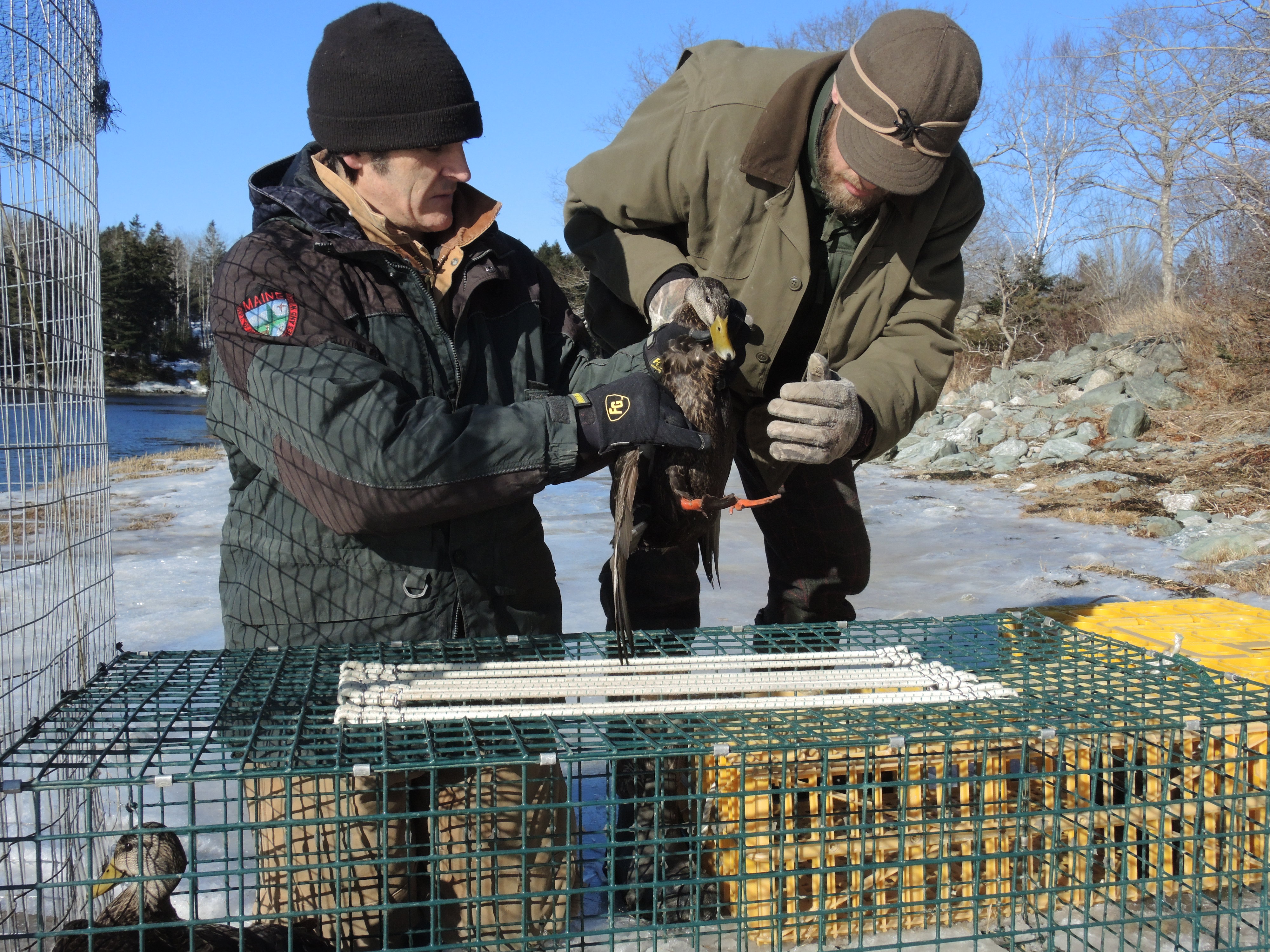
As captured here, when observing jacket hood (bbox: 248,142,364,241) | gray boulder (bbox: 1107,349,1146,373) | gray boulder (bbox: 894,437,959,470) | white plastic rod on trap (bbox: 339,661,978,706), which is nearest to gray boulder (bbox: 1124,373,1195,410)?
gray boulder (bbox: 1107,349,1146,373)

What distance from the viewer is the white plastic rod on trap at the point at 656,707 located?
167 cm

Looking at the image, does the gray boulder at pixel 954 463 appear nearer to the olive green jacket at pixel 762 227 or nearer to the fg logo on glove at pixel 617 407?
the olive green jacket at pixel 762 227

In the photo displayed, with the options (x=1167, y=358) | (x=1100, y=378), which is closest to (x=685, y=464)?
(x=1167, y=358)

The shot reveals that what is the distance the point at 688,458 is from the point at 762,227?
2.57 feet

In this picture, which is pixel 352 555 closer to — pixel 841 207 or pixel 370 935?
pixel 370 935

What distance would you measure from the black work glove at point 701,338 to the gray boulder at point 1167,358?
461 inches

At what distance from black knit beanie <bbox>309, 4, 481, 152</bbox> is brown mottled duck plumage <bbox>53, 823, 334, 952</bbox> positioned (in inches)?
60.6

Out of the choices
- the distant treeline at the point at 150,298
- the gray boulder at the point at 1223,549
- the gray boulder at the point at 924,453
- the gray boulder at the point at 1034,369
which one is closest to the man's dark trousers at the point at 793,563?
the gray boulder at the point at 1223,549

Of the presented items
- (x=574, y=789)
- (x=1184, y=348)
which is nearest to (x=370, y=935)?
(x=574, y=789)

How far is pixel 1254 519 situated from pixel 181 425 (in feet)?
100

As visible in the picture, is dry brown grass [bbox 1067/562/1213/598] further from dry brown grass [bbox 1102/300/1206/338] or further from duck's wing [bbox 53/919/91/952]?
dry brown grass [bbox 1102/300/1206/338]

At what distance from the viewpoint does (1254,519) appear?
6.62 meters

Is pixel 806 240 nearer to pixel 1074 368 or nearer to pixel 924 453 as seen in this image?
pixel 924 453

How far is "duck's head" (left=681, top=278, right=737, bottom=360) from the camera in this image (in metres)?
2.46
